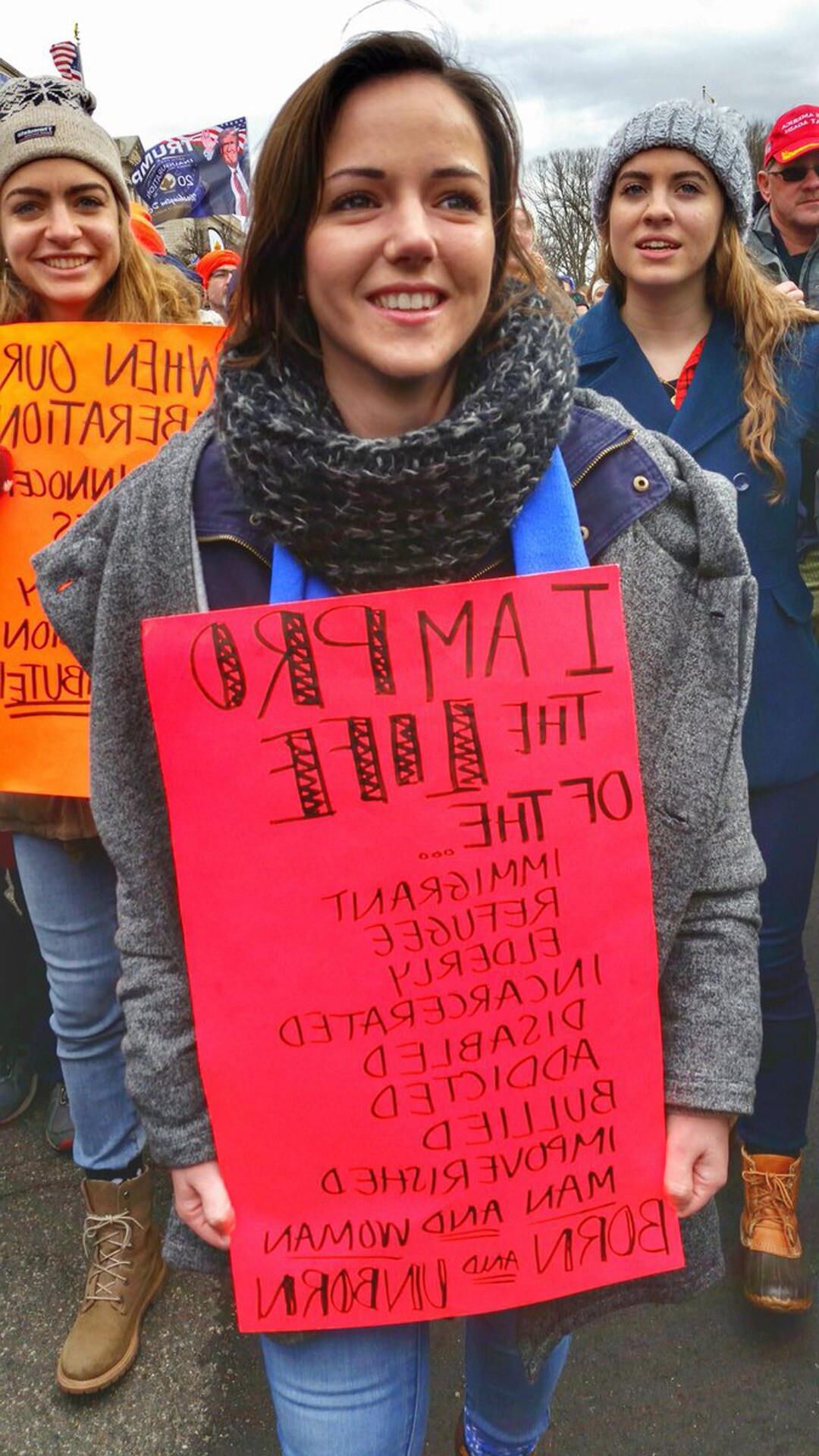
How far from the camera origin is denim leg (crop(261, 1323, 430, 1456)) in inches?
46.6

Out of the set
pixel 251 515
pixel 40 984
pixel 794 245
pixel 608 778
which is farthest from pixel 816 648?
pixel 794 245

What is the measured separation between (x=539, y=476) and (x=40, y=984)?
2.16 m

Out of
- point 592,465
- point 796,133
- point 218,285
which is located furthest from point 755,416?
point 218,285

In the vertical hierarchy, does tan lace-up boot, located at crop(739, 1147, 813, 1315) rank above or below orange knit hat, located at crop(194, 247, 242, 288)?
below

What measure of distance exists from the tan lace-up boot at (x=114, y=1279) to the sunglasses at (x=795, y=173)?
372 centimetres

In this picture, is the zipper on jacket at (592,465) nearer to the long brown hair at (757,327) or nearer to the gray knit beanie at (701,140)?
the long brown hair at (757,327)

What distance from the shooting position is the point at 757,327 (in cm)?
198

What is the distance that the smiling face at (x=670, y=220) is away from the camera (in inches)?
Result: 79.0

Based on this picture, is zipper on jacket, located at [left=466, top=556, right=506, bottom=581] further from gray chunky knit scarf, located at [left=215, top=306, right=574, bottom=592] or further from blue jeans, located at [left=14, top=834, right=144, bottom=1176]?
blue jeans, located at [left=14, top=834, right=144, bottom=1176]

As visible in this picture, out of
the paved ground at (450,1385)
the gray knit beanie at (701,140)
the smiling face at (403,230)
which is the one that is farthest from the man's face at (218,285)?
the smiling face at (403,230)

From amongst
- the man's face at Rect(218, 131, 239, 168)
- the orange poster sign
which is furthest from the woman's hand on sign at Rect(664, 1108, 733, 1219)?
the man's face at Rect(218, 131, 239, 168)

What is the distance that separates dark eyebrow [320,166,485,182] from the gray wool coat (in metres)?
0.27

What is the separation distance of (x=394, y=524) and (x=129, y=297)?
126cm

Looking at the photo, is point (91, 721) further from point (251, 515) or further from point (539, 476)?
point (539, 476)
